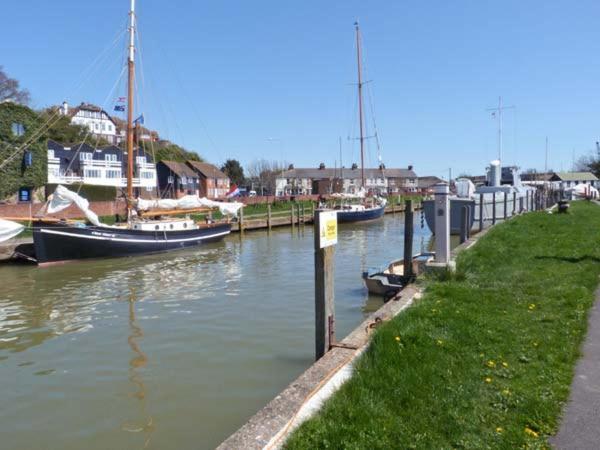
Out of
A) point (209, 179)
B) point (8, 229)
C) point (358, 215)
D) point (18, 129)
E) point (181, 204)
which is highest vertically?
point (18, 129)

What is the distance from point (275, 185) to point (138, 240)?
92.7 m

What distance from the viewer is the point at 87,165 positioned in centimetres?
6925

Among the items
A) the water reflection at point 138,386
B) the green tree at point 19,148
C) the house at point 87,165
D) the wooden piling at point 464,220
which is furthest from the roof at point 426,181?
the water reflection at point 138,386

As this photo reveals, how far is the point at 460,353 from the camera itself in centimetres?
611

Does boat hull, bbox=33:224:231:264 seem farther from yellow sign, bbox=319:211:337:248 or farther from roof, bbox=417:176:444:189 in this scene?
roof, bbox=417:176:444:189

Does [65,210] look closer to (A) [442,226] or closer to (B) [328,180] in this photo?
(A) [442,226]

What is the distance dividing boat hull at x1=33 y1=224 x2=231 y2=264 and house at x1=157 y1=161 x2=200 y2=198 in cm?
5498

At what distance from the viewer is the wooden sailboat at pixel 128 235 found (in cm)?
2416

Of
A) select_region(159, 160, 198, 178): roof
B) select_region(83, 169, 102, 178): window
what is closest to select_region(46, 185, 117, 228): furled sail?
select_region(83, 169, 102, 178): window

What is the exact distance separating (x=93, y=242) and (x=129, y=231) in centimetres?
196

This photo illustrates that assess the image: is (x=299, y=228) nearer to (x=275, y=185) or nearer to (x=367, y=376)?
(x=367, y=376)

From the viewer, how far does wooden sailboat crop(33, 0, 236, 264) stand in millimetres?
24156

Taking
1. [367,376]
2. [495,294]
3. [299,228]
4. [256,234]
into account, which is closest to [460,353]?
[367,376]

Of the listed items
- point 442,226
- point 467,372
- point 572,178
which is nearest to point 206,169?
point 572,178
